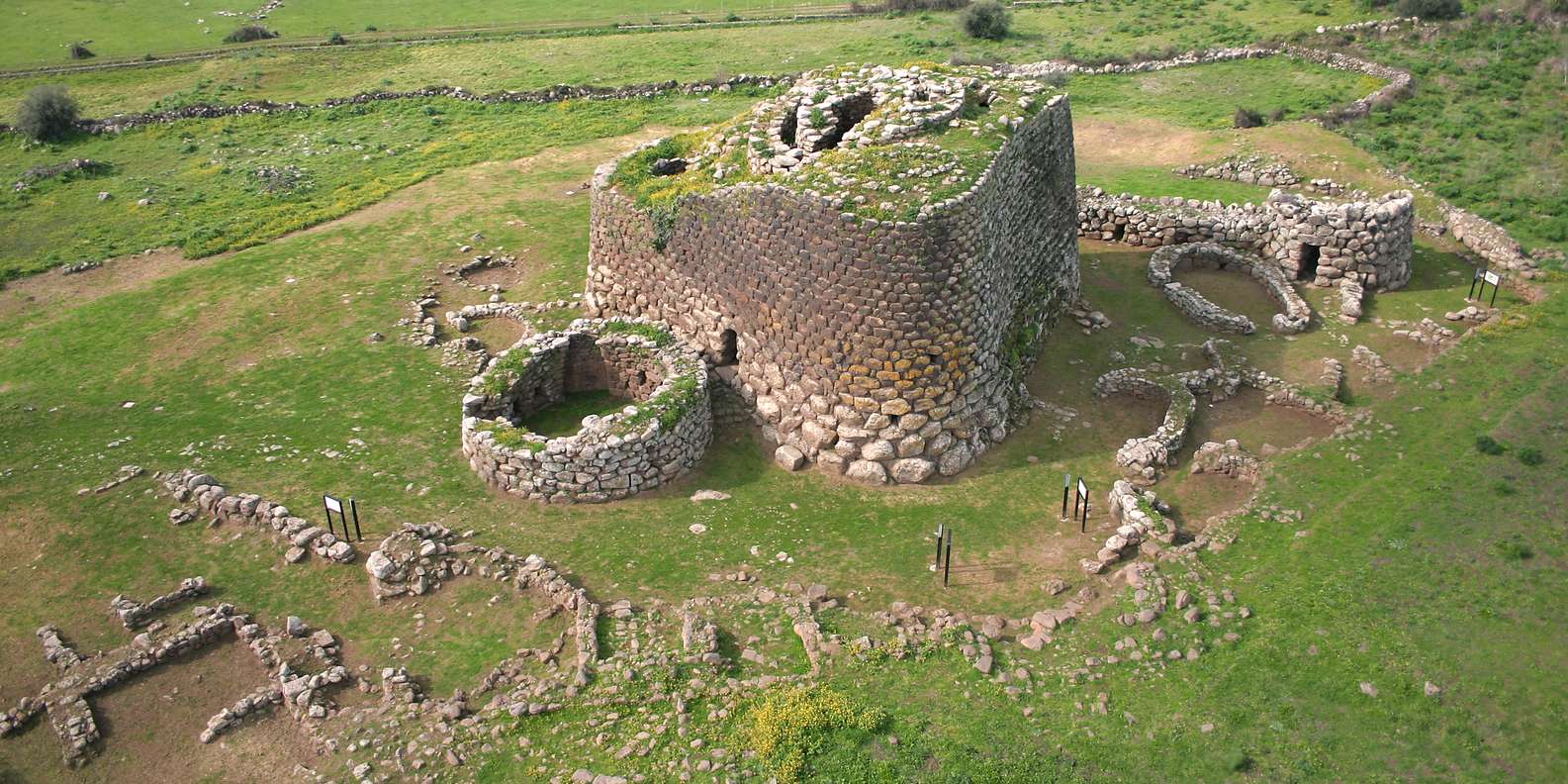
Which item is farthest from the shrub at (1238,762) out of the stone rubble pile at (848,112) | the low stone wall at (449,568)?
the stone rubble pile at (848,112)

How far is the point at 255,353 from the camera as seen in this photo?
80.4ft

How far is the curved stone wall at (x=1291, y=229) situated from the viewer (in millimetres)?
25406

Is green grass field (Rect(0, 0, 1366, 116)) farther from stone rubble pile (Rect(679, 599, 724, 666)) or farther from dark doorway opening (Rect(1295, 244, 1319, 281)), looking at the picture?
stone rubble pile (Rect(679, 599, 724, 666))

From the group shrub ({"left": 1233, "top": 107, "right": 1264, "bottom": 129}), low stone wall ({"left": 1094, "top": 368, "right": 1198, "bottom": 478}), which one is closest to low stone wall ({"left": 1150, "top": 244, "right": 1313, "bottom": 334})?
low stone wall ({"left": 1094, "top": 368, "right": 1198, "bottom": 478})

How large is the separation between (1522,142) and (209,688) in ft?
122

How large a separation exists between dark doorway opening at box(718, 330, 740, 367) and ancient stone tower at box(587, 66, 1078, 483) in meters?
0.04

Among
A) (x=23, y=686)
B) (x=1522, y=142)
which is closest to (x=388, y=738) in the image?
(x=23, y=686)

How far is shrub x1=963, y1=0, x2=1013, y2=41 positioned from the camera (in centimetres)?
5241

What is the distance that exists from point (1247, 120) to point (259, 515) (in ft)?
108

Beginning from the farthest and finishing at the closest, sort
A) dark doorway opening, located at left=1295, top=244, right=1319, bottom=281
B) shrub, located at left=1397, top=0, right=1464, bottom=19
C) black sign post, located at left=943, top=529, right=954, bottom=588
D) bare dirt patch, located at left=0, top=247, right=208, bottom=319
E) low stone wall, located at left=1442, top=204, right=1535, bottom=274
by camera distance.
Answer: shrub, located at left=1397, top=0, right=1464, bottom=19, bare dirt patch, located at left=0, top=247, right=208, bottom=319, dark doorway opening, located at left=1295, top=244, right=1319, bottom=281, low stone wall, located at left=1442, top=204, right=1535, bottom=274, black sign post, located at left=943, top=529, right=954, bottom=588

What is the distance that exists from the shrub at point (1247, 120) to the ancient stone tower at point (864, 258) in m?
15.6

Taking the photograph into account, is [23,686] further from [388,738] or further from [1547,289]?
[1547,289]

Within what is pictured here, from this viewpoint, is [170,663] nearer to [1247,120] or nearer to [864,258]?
[864,258]

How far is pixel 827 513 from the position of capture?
1877 centimetres
